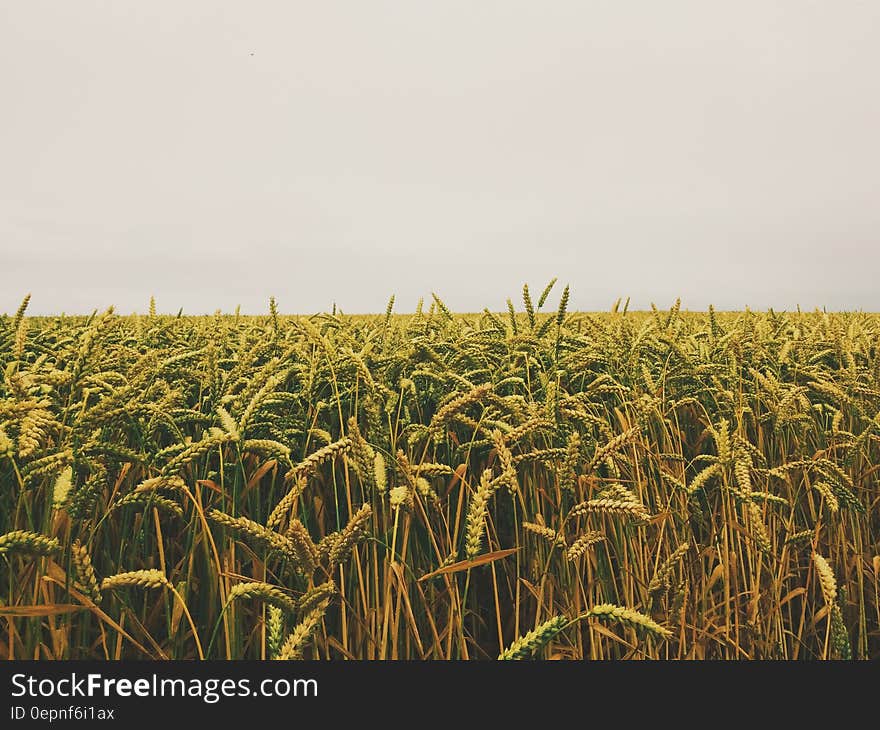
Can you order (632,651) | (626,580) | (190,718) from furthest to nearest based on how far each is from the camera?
(626,580) < (632,651) < (190,718)

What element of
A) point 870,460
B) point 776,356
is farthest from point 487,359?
point 870,460

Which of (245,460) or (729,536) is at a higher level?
(245,460)

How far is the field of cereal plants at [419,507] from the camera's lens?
1464 mm

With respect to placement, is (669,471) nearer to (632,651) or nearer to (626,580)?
(626,580)

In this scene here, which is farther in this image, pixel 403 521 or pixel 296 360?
pixel 296 360

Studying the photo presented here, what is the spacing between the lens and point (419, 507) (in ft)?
6.14

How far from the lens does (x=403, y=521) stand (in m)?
1.81

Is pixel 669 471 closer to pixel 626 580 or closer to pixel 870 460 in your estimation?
pixel 626 580

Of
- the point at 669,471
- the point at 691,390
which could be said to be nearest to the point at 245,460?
the point at 669,471

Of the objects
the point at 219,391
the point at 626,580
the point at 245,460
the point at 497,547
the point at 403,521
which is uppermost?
the point at 219,391

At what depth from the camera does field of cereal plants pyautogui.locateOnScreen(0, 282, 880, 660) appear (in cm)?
146

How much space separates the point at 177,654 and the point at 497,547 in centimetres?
97

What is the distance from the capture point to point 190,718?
1.42m

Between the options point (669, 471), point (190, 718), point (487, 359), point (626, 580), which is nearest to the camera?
point (190, 718)
